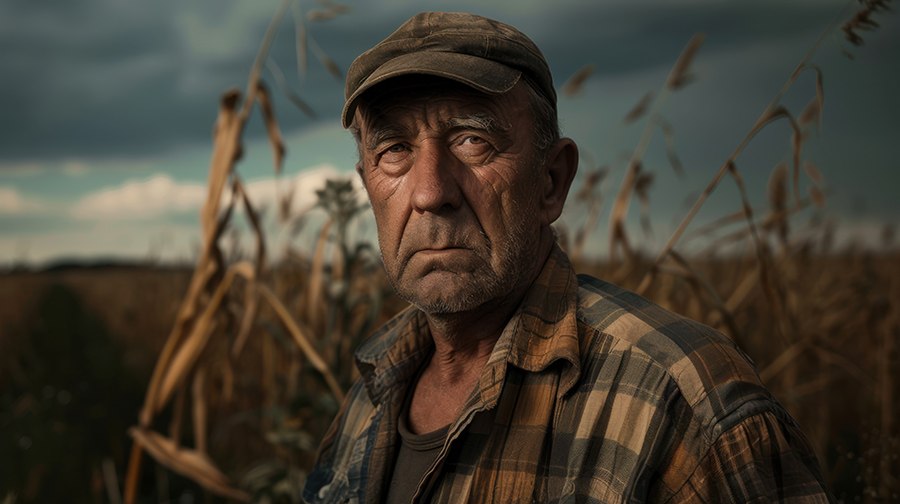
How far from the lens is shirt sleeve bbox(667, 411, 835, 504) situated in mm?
993

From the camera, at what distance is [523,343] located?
49.4 inches

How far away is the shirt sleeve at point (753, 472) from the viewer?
0.99 m

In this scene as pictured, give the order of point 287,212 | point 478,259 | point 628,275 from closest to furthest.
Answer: point 478,259, point 628,275, point 287,212

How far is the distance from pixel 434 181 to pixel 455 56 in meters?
0.27

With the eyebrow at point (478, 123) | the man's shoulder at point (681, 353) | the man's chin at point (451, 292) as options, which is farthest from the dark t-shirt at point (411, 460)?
the eyebrow at point (478, 123)

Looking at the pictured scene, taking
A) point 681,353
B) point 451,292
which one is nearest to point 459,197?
point 451,292

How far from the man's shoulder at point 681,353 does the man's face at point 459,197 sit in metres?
0.21

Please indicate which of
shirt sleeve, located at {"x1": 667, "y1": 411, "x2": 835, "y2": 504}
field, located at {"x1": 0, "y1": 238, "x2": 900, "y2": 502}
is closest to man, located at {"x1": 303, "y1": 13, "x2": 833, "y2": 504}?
shirt sleeve, located at {"x1": 667, "y1": 411, "x2": 835, "y2": 504}

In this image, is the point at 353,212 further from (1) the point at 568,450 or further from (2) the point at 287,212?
(1) the point at 568,450

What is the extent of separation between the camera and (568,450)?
1091 mm

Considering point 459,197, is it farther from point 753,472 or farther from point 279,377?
point 279,377

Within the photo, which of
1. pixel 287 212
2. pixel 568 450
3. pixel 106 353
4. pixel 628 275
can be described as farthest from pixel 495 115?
pixel 106 353

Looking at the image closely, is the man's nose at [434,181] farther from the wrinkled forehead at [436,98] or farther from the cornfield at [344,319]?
the cornfield at [344,319]

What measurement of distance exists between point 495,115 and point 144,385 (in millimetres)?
3711
